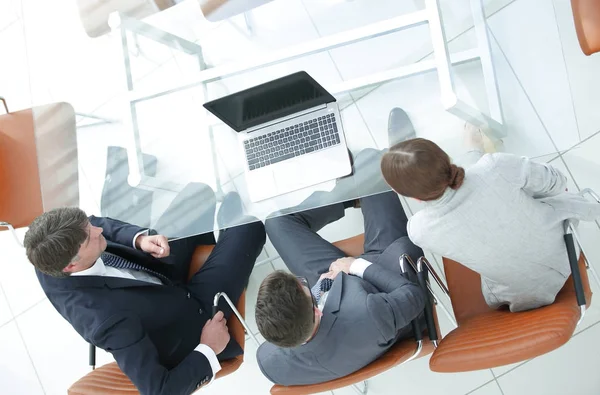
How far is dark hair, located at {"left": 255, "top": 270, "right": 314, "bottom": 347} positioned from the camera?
1512 mm

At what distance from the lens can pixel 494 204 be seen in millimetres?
1465

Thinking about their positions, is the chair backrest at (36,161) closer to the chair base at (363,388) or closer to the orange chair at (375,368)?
the orange chair at (375,368)

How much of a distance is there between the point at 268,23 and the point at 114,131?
Answer: 2.42 ft

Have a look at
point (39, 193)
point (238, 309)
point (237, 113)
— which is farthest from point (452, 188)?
point (39, 193)

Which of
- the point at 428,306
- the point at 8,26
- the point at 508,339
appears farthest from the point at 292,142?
the point at 8,26

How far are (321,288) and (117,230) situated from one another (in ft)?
2.69

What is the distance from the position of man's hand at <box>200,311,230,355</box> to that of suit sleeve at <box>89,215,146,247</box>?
0.43 metres

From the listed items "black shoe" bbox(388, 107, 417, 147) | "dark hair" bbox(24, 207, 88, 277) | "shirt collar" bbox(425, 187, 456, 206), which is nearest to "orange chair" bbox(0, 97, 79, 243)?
"dark hair" bbox(24, 207, 88, 277)

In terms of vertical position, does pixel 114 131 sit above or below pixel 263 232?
above

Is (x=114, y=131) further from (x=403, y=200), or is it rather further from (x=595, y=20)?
(x=595, y=20)

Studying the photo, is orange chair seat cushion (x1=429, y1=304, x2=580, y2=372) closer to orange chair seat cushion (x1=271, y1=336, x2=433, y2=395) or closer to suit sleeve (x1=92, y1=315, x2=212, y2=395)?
orange chair seat cushion (x1=271, y1=336, x2=433, y2=395)

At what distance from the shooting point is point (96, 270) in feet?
6.29

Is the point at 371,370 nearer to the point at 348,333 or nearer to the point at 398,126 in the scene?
the point at 348,333

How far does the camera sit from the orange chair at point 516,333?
1423 mm
